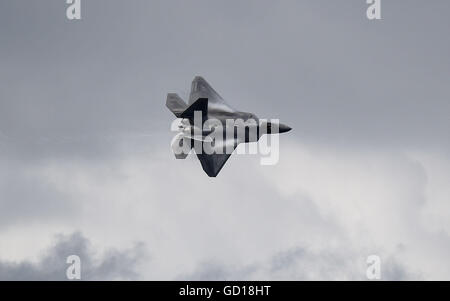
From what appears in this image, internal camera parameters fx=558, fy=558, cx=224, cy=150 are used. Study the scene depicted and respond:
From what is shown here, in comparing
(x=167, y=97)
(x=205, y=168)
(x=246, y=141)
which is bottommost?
(x=205, y=168)

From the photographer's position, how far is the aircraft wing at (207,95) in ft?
269

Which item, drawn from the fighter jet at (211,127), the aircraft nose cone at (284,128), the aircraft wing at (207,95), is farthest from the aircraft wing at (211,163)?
the aircraft nose cone at (284,128)

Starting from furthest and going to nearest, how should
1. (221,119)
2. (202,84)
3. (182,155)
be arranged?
(202,84) < (221,119) < (182,155)

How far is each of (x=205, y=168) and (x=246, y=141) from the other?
851 centimetres

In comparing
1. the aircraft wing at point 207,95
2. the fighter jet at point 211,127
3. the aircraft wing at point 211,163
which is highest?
the aircraft wing at point 207,95

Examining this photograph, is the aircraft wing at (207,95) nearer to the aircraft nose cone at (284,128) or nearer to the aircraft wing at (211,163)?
the aircraft nose cone at (284,128)

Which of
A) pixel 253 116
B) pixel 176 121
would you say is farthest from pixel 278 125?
pixel 176 121

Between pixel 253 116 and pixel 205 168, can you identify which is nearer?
pixel 205 168

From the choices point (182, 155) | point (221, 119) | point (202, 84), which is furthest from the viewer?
point (202, 84)

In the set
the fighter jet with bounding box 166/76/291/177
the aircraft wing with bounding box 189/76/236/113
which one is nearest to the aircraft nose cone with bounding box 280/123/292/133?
the fighter jet with bounding box 166/76/291/177

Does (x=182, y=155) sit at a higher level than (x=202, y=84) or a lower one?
lower

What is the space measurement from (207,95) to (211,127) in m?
10.4

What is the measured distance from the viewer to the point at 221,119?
78.9m

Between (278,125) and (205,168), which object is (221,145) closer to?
(205,168)
